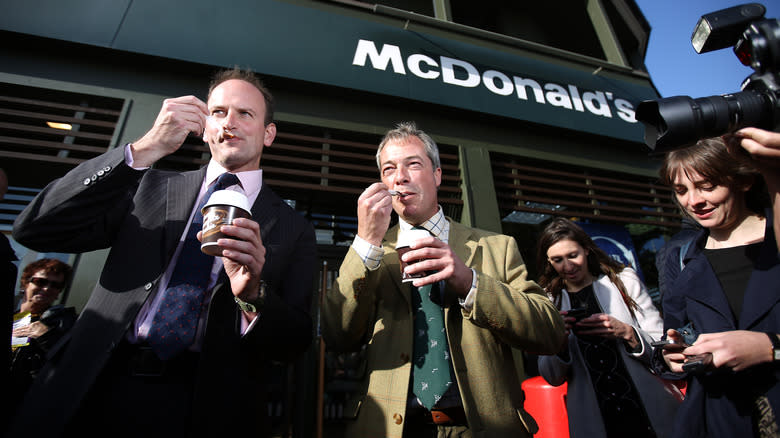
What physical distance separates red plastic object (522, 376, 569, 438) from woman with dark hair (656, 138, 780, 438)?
1.10 m

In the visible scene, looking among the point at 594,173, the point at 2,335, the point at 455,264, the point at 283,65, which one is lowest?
the point at 2,335

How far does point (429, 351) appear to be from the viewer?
1581 millimetres

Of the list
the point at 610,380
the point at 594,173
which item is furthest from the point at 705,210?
the point at 594,173

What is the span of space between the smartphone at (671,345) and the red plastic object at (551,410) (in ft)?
3.90

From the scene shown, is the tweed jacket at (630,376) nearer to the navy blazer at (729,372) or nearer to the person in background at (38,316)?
the navy blazer at (729,372)

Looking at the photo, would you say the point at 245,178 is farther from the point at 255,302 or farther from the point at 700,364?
the point at 700,364

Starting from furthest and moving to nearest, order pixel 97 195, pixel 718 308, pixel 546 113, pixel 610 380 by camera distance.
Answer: pixel 546 113 < pixel 610 380 < pixel 718 308 < pixel 97 195

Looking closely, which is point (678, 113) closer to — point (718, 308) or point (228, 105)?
point (718, 308)

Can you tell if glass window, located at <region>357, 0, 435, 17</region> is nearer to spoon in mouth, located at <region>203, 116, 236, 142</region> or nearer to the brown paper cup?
spoon in mouth, located at <region>203, 116, 236, 142</region>

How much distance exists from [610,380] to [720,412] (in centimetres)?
89

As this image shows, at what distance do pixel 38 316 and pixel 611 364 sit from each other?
166 inches

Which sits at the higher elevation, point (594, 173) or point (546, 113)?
point (546, 113)

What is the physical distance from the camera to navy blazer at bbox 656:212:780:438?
1408 mm

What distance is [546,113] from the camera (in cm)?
482
